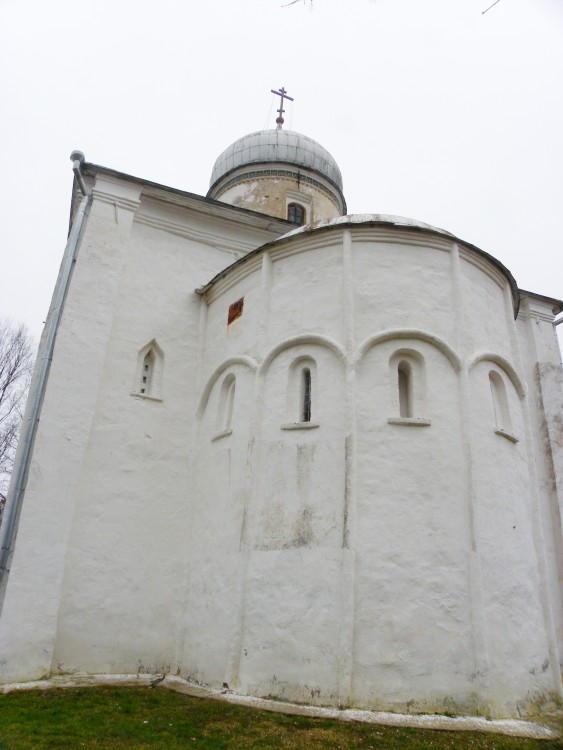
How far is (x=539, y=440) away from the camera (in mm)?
11492

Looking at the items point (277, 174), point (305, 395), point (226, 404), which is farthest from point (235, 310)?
point (277, 174)

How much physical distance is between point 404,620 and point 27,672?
4.69 meters

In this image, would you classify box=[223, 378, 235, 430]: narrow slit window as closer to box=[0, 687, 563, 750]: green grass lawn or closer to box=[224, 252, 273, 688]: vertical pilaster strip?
box=[224, 252, 273, 688]: vertical pilaster strip

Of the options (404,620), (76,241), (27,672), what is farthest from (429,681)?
(76,241)

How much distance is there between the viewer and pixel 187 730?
5.72m

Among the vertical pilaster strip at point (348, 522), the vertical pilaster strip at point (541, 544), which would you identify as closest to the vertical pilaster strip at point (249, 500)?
the vertical pilaster strip at point (348, 522)

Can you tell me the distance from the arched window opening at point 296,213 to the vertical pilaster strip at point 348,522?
25.0 feet

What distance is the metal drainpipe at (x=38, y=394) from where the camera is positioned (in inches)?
309

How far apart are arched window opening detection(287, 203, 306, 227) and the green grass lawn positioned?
12083 millimetres

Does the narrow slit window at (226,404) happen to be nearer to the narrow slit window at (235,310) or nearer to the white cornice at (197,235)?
the narrow slit window at (235,310)

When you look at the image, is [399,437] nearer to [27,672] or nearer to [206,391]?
[206,391]

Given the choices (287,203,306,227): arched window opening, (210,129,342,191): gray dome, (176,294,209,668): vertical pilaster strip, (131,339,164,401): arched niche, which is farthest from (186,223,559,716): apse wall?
(210,129,342,191): gray dome

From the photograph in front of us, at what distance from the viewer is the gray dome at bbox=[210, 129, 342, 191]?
54.9 feet

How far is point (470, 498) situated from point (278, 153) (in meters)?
12.5
